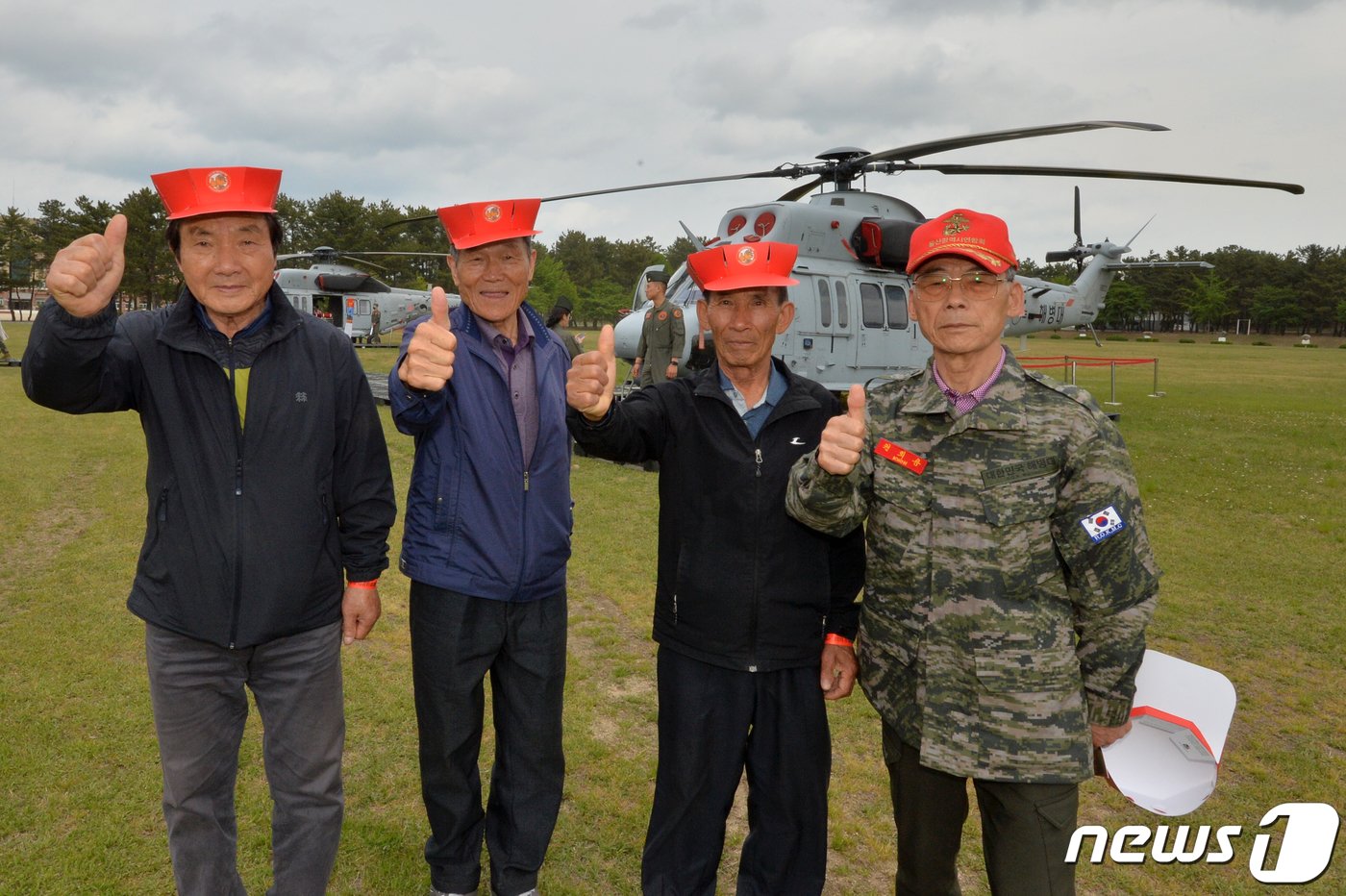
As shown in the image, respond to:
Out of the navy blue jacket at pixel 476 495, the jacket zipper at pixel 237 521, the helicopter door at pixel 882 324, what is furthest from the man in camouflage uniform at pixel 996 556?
the helicopter door at pixel 882 324

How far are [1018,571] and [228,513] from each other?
2079mm

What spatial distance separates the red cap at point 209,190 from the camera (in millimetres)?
2178

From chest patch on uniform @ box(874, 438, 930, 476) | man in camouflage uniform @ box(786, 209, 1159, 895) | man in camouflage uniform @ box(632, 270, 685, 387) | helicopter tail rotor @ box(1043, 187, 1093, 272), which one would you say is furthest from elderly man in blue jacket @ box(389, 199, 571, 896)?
helicopter tail rotor @ box(1043, 187, 1093, 272)

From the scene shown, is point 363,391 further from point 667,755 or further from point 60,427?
point 60,427

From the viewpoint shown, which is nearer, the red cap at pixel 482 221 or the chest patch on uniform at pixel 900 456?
the chest patch on uniform at pixel 900 456

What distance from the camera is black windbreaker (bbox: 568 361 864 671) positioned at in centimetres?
243

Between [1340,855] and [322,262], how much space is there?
37.0m

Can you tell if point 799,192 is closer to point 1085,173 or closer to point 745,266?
point 1085,173

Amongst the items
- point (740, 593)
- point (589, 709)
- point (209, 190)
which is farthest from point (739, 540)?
point (589, 709)

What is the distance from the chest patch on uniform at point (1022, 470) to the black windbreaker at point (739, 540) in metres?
0.60

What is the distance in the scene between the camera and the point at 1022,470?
201cm

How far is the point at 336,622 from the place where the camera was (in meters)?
2.50

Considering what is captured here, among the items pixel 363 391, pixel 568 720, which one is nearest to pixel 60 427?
pixel 568 720

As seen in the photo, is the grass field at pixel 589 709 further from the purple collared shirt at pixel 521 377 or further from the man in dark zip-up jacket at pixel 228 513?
the purple collared shirt at pixel 521 377
